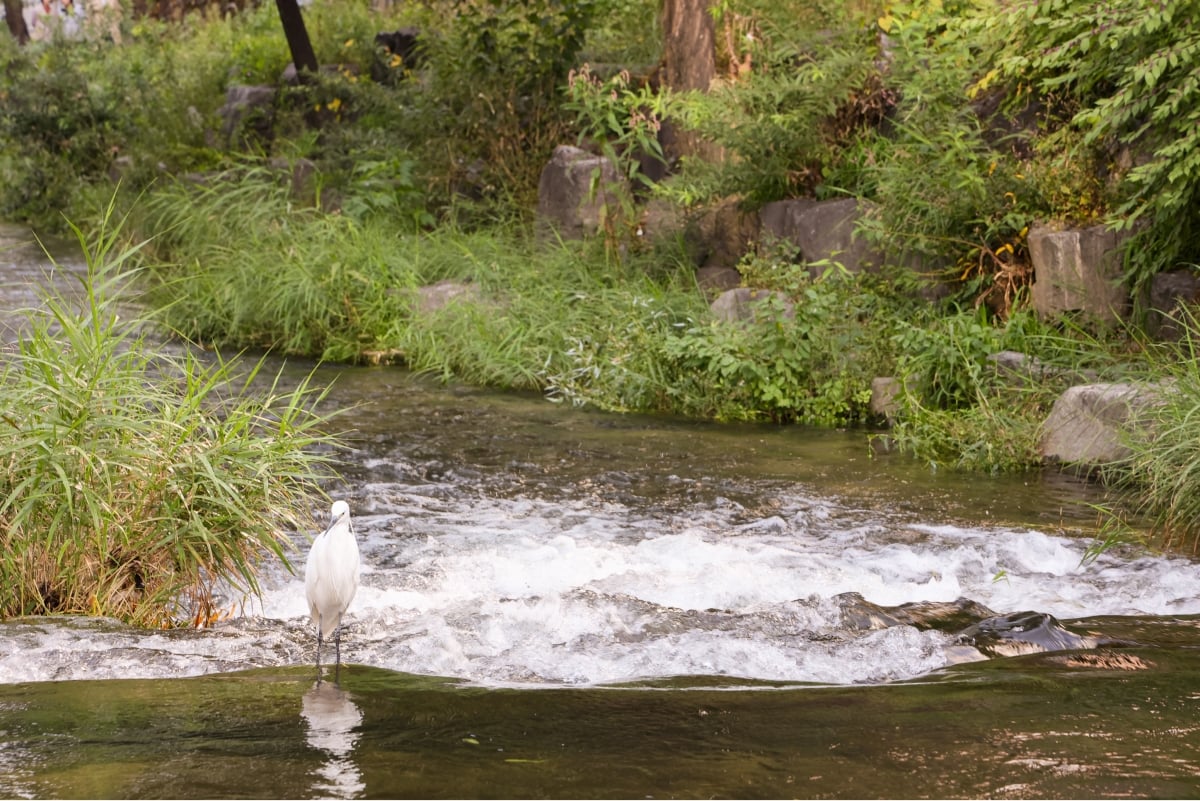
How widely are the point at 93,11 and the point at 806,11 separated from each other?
68.7ft

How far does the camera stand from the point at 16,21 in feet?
96.4

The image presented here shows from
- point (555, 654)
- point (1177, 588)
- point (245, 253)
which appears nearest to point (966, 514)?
point (1177, 588)

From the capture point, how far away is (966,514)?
6.84 meters

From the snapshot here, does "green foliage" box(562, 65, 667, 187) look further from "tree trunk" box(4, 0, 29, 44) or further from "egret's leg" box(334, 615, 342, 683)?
"tree trunk" box(4, 0, 29, 44)

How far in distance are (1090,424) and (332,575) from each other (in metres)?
4.92

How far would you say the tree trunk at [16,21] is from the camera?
95.9 ft

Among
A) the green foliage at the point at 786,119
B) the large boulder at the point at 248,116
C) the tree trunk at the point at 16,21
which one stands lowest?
the green foliage at the point at 786,119

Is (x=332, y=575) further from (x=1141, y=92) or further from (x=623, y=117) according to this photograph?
(x=623, y=117)

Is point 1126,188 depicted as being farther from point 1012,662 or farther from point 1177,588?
point 1012,662

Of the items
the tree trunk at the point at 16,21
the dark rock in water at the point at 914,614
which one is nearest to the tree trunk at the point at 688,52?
the dark rock in water at the point at 914,614

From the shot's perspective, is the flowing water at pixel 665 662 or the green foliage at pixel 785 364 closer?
the flowing water at pixel 665 662

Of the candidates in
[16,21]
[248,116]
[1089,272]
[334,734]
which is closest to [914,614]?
[334,734]

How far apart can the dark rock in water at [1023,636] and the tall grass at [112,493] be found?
8.67 feet

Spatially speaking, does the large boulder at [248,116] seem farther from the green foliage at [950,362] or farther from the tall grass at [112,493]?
the tall grass at [112,493]
